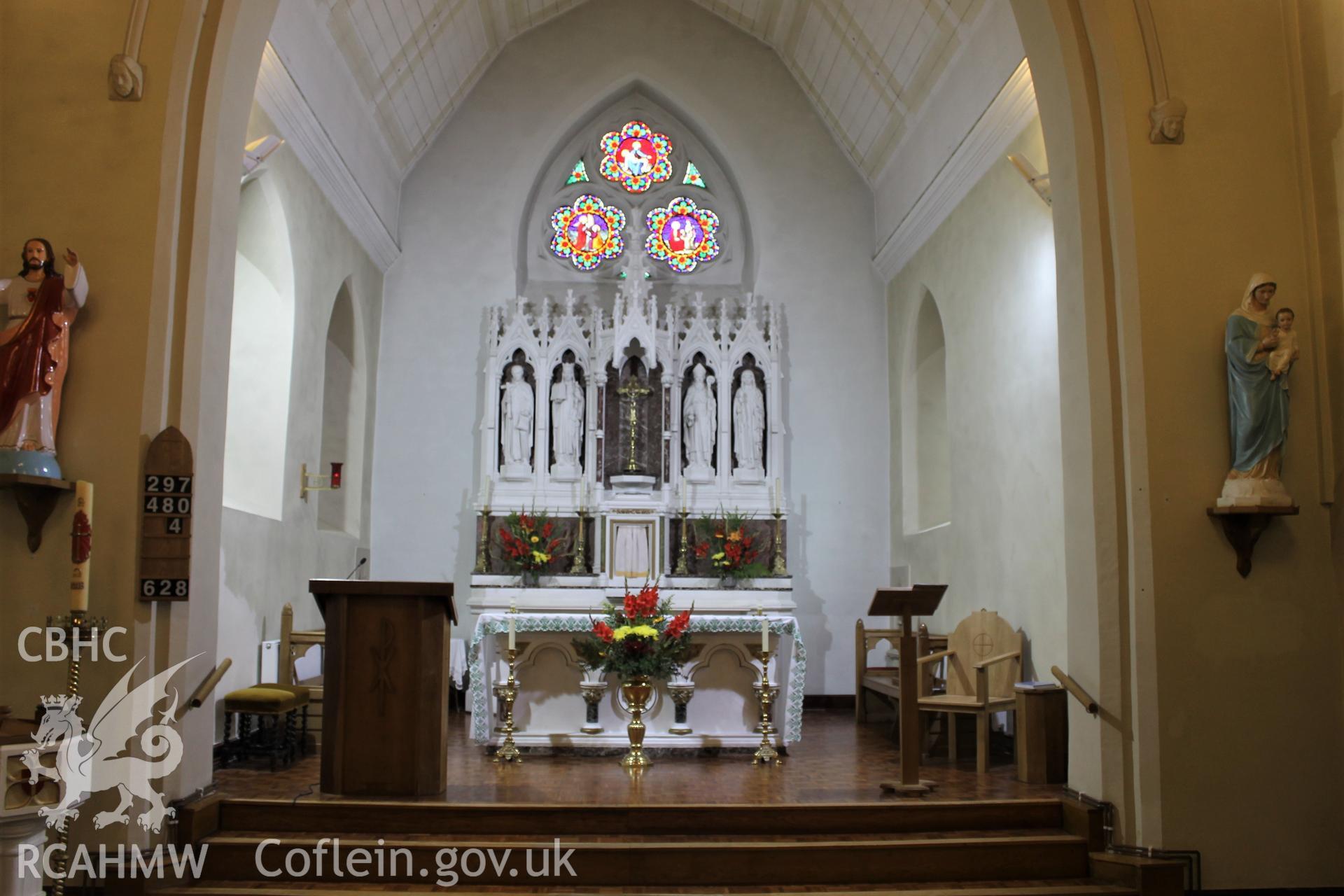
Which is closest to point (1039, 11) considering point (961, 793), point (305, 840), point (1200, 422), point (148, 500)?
point (1200, 422)

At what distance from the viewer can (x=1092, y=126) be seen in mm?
5855

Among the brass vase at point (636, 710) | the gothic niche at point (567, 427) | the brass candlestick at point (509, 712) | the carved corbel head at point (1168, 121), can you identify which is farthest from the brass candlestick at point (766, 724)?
the carved corbel head at point (1168, 121)

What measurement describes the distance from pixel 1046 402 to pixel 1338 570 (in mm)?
2599

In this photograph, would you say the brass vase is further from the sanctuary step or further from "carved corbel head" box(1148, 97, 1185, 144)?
"carved corbel head" box(1148, 97, 1185, 144)

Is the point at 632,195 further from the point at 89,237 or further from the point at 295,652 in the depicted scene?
the point at 89,237

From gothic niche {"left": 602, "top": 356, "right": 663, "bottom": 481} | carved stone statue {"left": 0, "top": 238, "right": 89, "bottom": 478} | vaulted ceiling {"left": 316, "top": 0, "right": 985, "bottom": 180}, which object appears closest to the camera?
carved stone statue {"left": 0, "top": 238, "right": 89, "bottom": 478}

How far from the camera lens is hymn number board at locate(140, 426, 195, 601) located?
203 inches

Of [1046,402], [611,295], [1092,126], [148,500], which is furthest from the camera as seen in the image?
[611,295]

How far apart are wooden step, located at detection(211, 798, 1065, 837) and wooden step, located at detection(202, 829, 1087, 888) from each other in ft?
0.40

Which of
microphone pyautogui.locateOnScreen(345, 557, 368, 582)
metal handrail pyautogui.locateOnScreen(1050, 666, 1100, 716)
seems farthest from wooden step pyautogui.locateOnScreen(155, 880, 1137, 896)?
microphone pyautogui.locateOnScreen(345, 557, 368, 582)

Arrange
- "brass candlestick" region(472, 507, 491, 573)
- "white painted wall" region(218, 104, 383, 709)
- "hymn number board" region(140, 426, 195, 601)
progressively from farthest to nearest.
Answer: "brass candlestick" region(472, 507, 491, 573)
"white painted wall" region(218, 104, 383, 709)
"hymn number board" region(140, 426, 195, 601)

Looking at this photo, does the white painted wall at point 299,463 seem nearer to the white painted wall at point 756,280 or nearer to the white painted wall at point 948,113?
the white painted wall at point 756,280

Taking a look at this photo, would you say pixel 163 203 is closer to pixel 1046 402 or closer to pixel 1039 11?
pixel 1039 11

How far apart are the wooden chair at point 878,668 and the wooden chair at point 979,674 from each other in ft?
1.08
